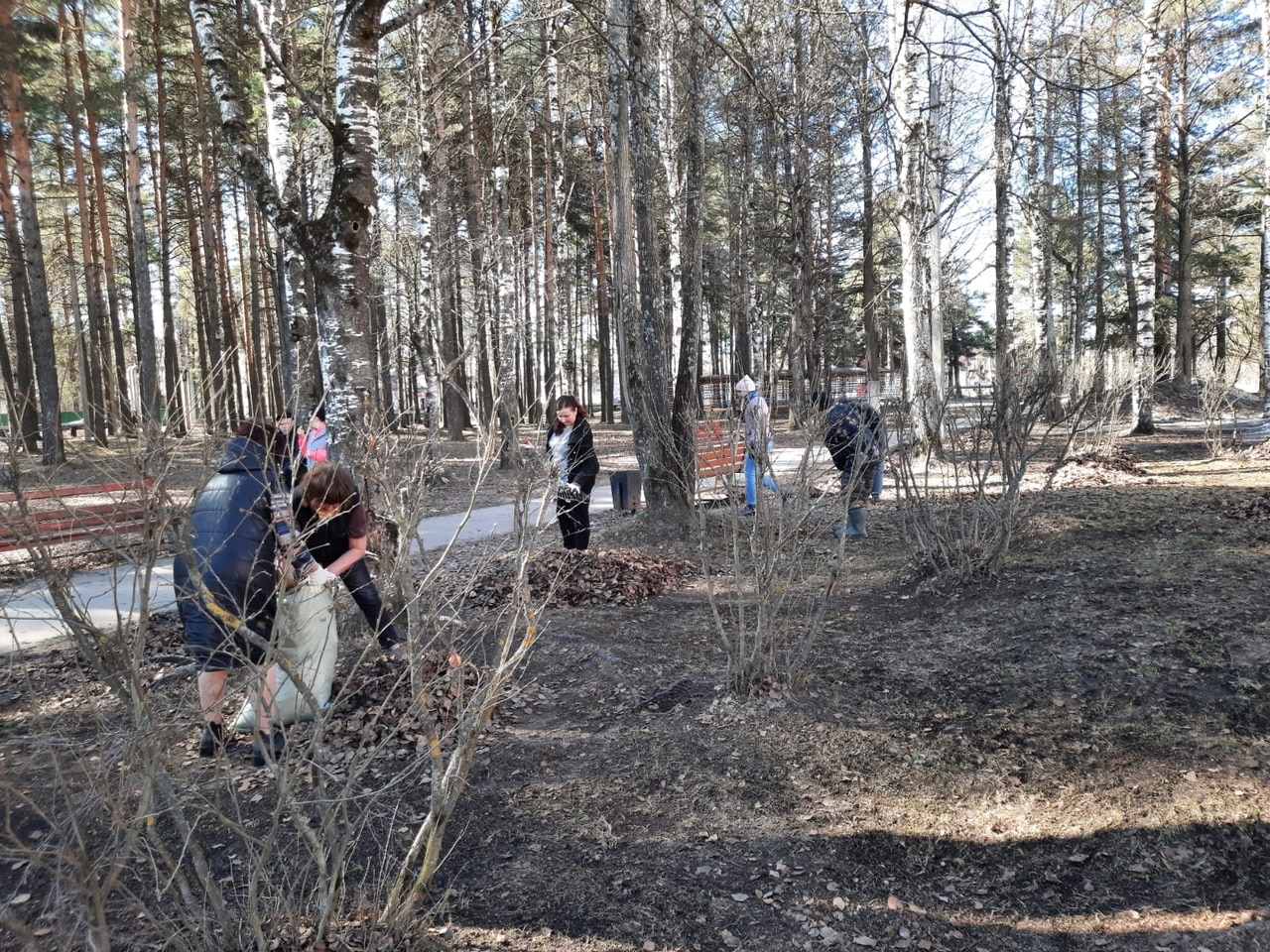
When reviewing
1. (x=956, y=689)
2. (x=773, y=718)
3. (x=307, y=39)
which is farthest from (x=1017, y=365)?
(x=307, y=39)

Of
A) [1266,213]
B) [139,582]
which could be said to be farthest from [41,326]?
[1266,213]

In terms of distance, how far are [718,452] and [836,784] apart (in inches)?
142

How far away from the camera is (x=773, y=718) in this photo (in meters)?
3.78

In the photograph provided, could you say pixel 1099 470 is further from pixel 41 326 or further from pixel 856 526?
pixel 41 326

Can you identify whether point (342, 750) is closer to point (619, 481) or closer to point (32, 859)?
point (32, 859)

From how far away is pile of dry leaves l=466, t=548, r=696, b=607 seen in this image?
19.5 feet

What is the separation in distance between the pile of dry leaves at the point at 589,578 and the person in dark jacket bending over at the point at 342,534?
3.96 feet

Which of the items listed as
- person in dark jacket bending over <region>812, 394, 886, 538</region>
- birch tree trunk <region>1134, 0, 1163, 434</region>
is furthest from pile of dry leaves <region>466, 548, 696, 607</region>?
birch tree trunk <region>1134, 0, 1163, 434</region>

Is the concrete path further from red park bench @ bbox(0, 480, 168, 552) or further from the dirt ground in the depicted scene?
the dirt ground

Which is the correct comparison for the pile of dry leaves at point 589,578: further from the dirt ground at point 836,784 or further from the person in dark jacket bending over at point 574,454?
the dirt ground at point 836,784

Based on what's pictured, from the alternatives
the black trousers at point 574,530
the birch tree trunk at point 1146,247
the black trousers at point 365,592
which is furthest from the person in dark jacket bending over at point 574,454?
the birch tree trunk at point 1146,247

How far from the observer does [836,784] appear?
130 inches

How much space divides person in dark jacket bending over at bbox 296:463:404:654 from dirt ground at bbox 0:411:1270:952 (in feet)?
1.13

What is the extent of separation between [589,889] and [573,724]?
1272 mm
